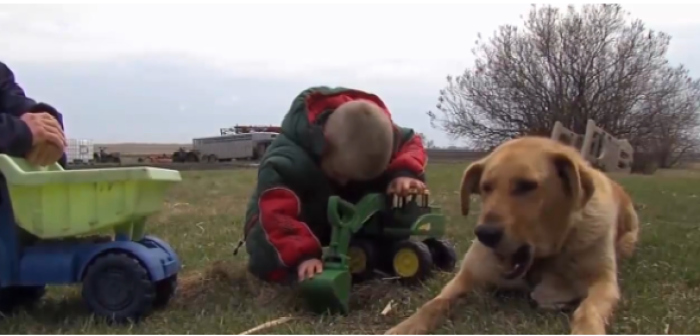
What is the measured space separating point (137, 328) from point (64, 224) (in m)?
0.52

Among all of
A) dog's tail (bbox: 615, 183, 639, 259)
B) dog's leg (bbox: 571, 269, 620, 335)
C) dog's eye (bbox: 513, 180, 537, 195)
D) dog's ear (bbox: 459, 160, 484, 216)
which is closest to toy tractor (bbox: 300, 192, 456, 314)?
dog's ear (bbox: 459, 160, 484, 216)

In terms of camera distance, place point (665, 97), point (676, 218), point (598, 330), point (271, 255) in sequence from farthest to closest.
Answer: point (665, 97)
point (676, 218)
point (271, 255)
point (598, 330)

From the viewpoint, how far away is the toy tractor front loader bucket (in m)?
3.20

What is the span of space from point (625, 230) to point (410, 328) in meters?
2.12

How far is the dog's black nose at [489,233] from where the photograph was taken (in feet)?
9.79

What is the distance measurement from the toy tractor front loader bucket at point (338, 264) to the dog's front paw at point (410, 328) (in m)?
0.34

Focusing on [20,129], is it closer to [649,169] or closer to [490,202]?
[490,202]

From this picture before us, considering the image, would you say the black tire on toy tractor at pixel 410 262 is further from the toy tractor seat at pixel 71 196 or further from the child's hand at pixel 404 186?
the toy tractor seat at pixel 71 196

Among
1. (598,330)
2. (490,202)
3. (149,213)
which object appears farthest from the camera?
(149,213)

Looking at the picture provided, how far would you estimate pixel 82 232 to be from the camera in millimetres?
3217

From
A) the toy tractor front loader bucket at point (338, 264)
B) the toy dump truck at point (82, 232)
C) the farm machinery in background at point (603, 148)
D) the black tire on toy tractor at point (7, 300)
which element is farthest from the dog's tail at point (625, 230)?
the farm machinery in background at point (603, 148)

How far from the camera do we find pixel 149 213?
343 cm

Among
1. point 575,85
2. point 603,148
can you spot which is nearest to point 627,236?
point 603,148

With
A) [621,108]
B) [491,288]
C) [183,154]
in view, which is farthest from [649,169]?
[491,288]
